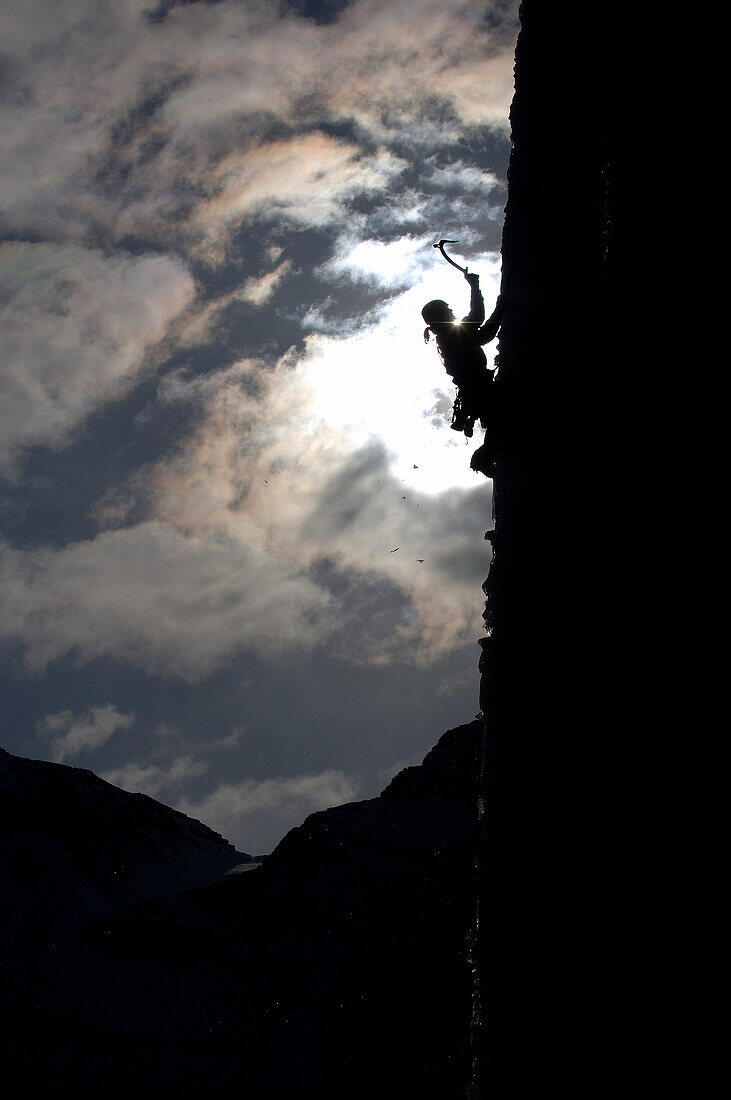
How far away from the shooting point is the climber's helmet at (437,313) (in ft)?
14.4

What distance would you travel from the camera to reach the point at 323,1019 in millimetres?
71062

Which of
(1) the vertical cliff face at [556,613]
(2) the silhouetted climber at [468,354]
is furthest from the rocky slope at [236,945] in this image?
(2) the silhouetted climber at [468,354]

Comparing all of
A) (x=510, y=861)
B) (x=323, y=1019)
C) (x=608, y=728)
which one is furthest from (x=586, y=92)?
(x=323, y=1019)

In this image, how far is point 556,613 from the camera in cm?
310

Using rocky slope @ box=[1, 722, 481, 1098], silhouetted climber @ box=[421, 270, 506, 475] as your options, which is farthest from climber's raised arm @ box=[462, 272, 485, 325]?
rocky slope @ box=[1, 722, 481, 1098]

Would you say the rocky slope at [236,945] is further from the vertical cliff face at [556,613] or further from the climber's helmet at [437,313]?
the climber's helmet at [437,313]

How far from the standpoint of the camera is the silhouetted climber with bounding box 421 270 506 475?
401cm

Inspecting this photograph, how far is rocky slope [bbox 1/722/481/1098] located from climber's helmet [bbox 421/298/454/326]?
147 ft

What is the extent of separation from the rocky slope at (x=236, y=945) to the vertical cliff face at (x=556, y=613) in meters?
44.2

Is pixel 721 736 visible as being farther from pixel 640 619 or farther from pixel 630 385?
pixel 630 385

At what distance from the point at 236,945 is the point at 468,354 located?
8781 centimetres

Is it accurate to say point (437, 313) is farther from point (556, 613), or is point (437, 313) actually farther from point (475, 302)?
point (556, 613)

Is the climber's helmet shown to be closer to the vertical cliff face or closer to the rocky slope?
the vertical cliff face

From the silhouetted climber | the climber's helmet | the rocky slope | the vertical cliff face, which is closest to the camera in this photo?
the vertical cliff face
